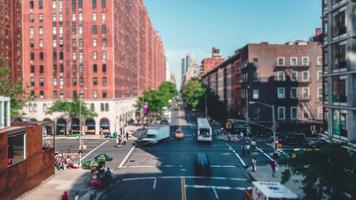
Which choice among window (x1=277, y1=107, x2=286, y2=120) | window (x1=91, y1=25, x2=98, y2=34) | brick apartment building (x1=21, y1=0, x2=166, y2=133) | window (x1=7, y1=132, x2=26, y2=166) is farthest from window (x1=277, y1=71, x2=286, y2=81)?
window (x1=7, y1=132, x2=26, y2=166)

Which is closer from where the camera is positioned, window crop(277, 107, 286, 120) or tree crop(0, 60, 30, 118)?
tree crop(0, 60, 30, 118)

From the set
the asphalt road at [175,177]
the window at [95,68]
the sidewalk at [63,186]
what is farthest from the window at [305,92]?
the sidewalk at [63,186]

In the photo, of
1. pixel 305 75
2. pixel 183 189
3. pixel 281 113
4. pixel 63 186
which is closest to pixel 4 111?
pixel 63 186

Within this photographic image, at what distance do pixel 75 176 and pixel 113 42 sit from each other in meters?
52.1

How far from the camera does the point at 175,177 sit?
43.2 meters

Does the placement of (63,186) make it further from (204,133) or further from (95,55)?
(95,55)

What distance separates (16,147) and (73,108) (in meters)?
49.6

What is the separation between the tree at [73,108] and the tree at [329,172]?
64222mm

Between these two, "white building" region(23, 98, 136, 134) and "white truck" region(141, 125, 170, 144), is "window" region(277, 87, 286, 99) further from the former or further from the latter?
"white building" region(23, 98, 136, 134)

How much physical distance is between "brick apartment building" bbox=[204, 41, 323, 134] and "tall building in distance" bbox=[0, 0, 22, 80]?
181 feet

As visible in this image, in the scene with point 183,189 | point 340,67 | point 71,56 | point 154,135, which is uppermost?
point 71,56

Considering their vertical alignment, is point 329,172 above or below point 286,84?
below

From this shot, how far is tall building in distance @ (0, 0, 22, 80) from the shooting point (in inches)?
3927

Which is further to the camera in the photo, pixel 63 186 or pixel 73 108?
pixel 73 108
